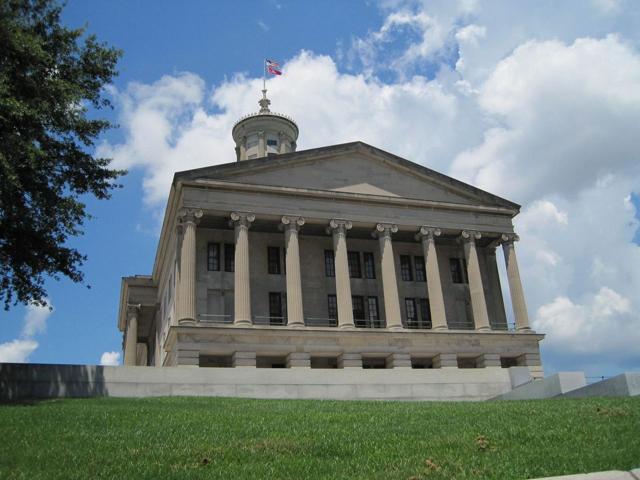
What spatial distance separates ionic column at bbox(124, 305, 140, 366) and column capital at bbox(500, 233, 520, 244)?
98.6 ft

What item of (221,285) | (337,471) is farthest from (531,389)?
(221,285)

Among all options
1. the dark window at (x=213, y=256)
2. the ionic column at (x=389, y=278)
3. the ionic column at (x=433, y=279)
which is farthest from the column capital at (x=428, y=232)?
the dark window at (x=213, y=256)

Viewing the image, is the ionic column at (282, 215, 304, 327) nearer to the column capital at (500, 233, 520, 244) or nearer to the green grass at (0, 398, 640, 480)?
the column capital at (500, 233, 520, 244)

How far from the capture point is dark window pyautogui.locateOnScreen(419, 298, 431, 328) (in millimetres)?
48844

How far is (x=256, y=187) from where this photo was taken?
144ft

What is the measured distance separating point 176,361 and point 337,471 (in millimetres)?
28520

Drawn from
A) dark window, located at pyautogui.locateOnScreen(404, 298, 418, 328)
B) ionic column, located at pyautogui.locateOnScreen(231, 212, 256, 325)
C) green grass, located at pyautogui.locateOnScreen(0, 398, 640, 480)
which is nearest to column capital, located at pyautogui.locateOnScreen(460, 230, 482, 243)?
dark window, located at pyautogui.locateOnScreen(404, 298, 418, 328)

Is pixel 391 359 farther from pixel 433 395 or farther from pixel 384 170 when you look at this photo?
pixel 384 170

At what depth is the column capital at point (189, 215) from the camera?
42.0m

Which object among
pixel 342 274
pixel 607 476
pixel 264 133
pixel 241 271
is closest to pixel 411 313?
pixel 342 274

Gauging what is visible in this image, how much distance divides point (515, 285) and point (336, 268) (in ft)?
45.7

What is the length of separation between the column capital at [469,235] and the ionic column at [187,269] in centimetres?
1923

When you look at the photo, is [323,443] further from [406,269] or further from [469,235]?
[406,269]

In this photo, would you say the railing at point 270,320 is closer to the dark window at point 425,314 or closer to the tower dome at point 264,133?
the dark window at point 425,314
